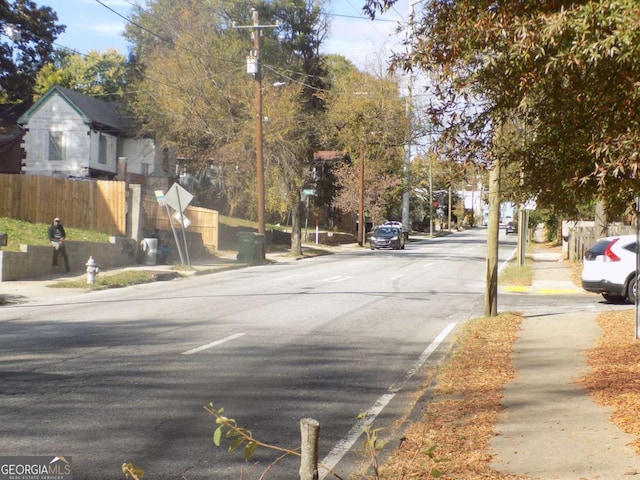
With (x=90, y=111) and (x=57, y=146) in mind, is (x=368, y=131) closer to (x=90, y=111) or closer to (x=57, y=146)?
(x=90, y=111)

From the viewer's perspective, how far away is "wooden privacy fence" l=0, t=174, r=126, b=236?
3002 centimetres

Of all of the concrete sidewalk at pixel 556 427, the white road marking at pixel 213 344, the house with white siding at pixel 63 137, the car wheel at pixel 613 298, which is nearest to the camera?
the concrete sidewalk at pixel 556 427

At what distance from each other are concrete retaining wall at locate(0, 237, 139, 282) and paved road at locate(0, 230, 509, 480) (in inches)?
161

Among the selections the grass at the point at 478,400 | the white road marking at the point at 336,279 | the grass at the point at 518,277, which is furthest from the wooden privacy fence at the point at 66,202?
the grass at the point at 478,400

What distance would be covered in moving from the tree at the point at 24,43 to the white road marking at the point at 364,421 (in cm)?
4915

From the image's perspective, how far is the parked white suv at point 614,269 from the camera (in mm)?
19344

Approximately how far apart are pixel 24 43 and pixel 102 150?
1132cm

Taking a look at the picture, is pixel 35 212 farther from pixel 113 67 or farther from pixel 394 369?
pixel 113 67

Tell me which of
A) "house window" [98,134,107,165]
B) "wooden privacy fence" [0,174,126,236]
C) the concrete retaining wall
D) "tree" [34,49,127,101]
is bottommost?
the concrete retaining wall

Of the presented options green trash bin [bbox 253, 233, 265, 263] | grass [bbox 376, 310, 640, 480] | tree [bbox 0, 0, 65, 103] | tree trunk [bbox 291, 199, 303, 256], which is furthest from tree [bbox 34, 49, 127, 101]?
grass [bbox 376, 310, 640, 480]

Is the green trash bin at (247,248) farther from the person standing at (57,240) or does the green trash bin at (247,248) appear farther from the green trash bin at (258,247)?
the person standing at (57,240)

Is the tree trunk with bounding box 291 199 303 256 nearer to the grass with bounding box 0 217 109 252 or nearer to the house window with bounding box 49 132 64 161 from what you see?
the grass with bounding box 0 217 109 252

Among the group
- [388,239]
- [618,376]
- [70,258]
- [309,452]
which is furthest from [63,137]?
[309,452]

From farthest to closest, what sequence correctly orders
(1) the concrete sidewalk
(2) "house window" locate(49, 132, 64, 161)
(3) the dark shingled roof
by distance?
(2) "house window" locate(49, 132, 64, 161) → (3) the dark shingled roof → (1) the concrete sidewalk
